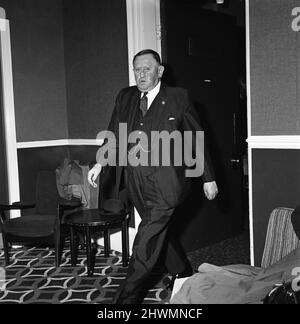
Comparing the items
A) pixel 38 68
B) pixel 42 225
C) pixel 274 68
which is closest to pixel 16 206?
pixel 42 225

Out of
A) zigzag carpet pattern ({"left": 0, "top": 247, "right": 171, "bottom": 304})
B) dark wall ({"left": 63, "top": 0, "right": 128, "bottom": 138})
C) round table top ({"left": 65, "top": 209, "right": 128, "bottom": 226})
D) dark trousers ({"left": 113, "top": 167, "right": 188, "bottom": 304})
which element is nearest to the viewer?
dark trousers ({"left": 113, "top": 167, "right": 188, "bottom": 304})

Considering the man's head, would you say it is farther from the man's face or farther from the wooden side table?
the wooden side table

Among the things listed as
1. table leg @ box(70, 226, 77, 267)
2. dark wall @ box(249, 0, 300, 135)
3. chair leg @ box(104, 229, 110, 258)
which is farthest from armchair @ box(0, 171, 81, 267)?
dark wall @ box(249, 0, 300, 135)

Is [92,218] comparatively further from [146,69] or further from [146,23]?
[146,23]

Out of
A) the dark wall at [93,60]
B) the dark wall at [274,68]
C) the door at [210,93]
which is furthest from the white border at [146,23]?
the dark wall at [274,68]

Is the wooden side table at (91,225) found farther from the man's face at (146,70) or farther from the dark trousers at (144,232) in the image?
the man's face at (146,70)

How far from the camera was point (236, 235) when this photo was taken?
440 cm

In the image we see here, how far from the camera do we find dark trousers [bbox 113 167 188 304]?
266 centimetres

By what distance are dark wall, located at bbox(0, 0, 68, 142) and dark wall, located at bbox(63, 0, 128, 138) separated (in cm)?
9

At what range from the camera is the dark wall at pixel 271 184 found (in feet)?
9.00

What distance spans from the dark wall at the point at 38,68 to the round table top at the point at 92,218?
129 centimetres

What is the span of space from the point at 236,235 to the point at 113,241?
1.24 meters
